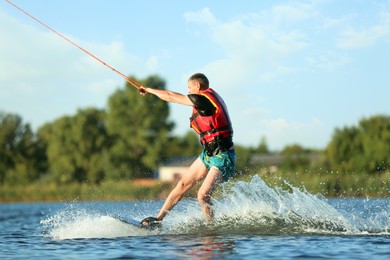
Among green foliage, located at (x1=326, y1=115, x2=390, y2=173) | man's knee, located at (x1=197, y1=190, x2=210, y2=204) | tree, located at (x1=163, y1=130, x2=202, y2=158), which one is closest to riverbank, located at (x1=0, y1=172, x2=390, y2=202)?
green foliage, located at (x1=326, y1=115, x2=390, y2=173)

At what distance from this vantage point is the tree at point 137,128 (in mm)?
67875

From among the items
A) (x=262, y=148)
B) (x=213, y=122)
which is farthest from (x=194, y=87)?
(x=262, y=148)

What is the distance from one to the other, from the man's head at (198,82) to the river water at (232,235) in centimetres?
198

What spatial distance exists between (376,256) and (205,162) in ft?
10.1

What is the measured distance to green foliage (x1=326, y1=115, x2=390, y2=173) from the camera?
53.6m

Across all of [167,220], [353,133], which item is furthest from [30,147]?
[167,220]

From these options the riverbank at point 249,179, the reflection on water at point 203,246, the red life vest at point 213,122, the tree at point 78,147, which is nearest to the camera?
the reflection on water at point 203,246

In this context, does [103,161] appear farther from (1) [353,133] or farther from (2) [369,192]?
(2) [369,192]

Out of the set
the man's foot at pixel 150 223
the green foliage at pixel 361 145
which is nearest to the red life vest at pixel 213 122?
the man's foot at pixel 150 223

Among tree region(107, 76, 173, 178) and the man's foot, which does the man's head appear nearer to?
the man's foot

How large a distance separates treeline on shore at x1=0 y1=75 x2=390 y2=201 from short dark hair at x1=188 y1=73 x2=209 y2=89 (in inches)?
1417

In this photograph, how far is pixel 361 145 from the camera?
192 feet

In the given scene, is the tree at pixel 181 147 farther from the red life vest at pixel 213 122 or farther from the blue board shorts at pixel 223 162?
the red life vest at pixel 213 122

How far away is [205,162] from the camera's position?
10.3 metres
